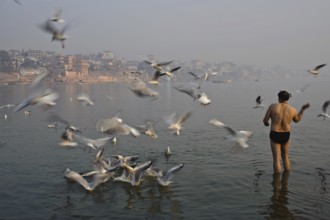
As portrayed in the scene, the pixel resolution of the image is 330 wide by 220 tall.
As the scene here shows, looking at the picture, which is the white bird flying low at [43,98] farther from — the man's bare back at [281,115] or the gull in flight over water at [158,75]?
the man's bare back at [281,115]

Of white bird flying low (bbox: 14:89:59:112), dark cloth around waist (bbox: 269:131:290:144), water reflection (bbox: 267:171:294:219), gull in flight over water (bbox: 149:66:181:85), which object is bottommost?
water reflection (bbox: 267:171:294:219)

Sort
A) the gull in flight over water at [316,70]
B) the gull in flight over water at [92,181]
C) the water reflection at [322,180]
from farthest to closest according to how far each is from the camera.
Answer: the gull in flight over water at [316,70], the gull in flight over water at [92,181], the water reflection at [322,180]

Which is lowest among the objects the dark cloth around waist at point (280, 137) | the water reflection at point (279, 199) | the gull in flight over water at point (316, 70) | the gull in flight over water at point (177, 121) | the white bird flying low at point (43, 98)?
the water reflection at point (279, 199)

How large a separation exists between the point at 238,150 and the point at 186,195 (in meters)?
7.02

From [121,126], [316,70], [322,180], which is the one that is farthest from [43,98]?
[316,70]

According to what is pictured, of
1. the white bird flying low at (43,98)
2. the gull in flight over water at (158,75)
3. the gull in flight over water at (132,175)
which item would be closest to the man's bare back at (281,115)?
the gull in flight over water at (158,75)

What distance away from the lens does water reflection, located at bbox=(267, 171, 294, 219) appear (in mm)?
9531

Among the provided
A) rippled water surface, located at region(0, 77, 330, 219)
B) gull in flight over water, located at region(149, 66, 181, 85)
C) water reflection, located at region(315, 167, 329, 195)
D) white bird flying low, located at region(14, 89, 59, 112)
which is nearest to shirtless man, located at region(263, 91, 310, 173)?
rippled water surface, located at region(0, 77, 330, 219)

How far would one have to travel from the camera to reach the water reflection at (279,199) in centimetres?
953

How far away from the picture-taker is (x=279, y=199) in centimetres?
1047

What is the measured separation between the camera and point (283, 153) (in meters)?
11.7

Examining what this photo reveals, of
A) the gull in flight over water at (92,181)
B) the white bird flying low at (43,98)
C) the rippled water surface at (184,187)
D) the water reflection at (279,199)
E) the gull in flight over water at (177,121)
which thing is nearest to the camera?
the white bird flying low at (43,98)

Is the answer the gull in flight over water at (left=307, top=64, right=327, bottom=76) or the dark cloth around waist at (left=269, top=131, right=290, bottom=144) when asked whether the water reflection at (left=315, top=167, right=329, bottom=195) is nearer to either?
the dark cloth around waist at (left=269, top=131, right=290, bottom=144)

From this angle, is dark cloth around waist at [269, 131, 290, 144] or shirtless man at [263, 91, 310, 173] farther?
dark cloth around waist at [269, 131, 290, 144]
